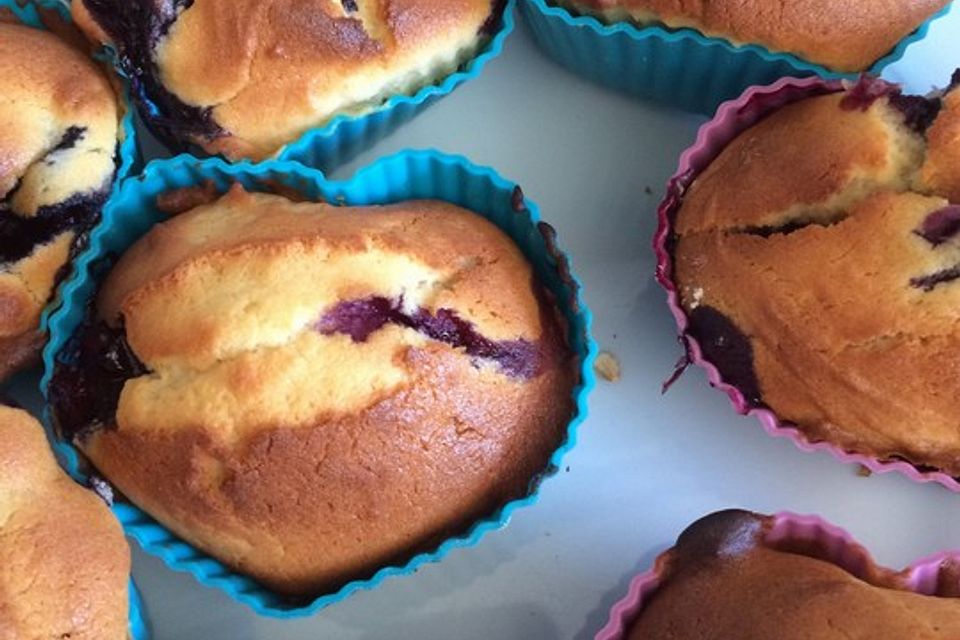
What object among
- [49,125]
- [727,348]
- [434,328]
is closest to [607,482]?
[727,348]

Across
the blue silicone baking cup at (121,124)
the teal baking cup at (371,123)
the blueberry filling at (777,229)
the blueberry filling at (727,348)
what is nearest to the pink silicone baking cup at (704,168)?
the blueberry filling at (727,348)

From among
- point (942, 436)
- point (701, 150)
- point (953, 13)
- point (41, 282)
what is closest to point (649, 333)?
point (701, 150)

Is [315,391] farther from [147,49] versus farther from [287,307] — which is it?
[147,49]

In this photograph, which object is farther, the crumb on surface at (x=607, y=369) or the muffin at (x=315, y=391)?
the crumb on surface at (x=607, y=369)

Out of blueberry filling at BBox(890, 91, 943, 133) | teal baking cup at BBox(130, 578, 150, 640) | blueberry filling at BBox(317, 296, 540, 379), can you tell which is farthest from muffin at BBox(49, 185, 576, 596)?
blueberry filling at BBox(890, 91, 943, 133)

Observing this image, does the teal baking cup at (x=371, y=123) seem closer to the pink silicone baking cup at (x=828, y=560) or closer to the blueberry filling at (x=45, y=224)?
the blueberry filling at (x=45, y=224)

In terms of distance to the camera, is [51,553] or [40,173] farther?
[40,173]
